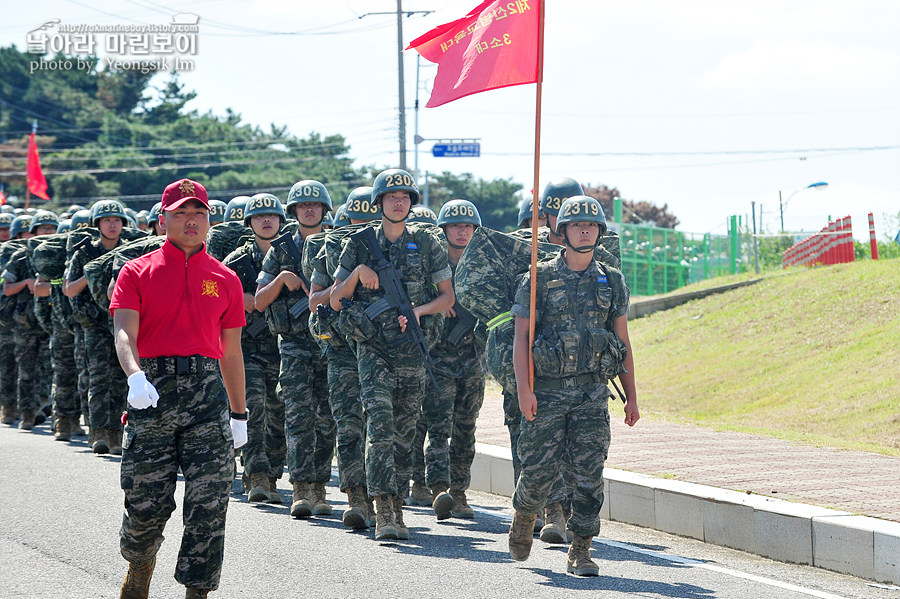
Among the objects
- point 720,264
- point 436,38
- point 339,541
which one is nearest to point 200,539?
point 339,541

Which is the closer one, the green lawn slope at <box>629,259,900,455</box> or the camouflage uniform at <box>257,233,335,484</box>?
the camouflage uniform at <box>257,233,335,484</box>

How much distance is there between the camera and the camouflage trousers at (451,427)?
9.70m

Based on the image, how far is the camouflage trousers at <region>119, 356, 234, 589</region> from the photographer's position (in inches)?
228

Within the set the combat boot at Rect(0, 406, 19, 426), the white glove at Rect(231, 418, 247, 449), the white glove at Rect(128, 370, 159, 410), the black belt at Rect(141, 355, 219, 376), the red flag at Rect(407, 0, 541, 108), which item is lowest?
the combat boot at Rect(0, 406, 19, 426)

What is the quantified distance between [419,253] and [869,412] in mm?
7505

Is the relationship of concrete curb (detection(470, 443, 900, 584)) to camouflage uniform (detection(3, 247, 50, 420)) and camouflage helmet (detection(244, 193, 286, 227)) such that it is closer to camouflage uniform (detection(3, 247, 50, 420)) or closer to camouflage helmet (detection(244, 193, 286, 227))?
camouflage helmet (detection(244, 193, 286, 227))

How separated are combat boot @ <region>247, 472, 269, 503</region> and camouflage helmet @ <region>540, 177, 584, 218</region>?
316 cm

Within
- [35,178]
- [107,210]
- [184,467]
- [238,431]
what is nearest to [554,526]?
[238,431]

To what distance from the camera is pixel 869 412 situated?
14.2 metres

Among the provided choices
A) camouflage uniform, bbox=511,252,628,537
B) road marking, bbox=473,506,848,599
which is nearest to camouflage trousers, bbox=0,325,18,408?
road marking, bbox=473,506,848,599

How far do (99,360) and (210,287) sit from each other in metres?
6.91

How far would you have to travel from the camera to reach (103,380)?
1243 centimetres

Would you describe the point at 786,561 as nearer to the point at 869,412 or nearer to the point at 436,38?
the point at 436,38

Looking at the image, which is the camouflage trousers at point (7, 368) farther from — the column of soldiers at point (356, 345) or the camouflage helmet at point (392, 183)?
the camouflage helmet at point (392, 183)
